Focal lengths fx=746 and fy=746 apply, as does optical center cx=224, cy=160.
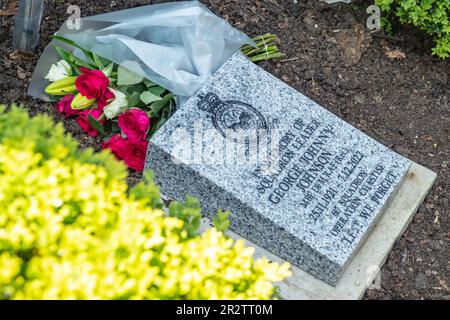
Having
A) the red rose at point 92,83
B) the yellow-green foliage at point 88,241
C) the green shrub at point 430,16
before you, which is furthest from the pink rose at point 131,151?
the green shrub at point 430,16

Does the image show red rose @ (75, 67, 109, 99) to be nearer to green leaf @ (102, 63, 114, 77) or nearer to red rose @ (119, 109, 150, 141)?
green leaf @ (102, 63, 114, 77)

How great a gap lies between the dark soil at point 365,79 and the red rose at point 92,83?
26cm

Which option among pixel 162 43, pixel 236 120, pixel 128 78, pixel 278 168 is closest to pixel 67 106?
pixel 128 78

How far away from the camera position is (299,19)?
5.18 metres

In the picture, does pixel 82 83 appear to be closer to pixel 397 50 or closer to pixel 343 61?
pixel 343 61

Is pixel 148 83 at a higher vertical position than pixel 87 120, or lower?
higher

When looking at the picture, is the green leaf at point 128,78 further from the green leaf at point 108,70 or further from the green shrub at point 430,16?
the green shrub at point 430,16

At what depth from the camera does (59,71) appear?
4453 mm

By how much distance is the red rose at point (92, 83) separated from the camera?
13.9 ft

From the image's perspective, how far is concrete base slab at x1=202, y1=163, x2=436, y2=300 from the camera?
384 centimetres

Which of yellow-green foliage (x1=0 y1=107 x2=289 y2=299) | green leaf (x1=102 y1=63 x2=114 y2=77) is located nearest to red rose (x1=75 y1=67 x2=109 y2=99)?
green leaf (x1=102 y1=63 x2=114 y2=77)

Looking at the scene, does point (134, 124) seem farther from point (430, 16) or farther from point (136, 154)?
point (430, 16)

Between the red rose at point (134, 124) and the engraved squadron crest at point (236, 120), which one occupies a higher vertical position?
the engraved squadron crest at point (236, 120)

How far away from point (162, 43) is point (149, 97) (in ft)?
1.43
